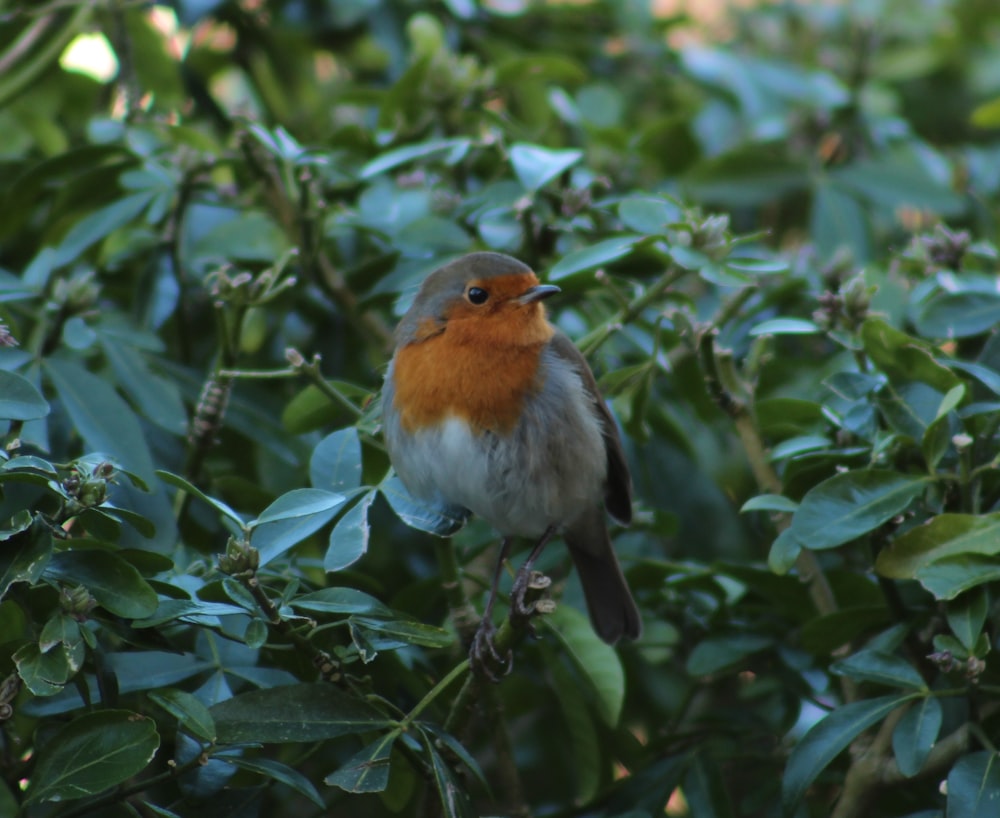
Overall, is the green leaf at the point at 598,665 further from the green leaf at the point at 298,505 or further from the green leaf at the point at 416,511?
the green leaf at the point at 298,505

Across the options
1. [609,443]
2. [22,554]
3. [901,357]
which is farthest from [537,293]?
[22,554]

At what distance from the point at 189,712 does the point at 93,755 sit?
0.15m

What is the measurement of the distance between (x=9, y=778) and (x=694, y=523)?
5.63 ft

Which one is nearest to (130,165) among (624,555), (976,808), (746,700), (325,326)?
(325,326)

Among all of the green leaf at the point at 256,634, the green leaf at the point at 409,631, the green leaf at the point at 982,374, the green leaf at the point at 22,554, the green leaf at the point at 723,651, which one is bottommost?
the green leaf at the point at 723,651

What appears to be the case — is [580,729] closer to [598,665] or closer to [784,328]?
[598,665]

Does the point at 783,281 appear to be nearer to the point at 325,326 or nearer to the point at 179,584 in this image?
the point at 325,326

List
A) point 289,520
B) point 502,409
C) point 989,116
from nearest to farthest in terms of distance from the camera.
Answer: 1. point 289,520
2. point 502,409
3. point 989,116

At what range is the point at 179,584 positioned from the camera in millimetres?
1921

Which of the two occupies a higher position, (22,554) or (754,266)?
(22,554)

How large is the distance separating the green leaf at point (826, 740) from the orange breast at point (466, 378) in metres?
0.91

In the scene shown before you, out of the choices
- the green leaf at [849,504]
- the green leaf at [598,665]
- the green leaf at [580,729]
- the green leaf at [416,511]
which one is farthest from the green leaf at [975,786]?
the green leaf at [416,511]

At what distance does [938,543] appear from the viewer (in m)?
2.02

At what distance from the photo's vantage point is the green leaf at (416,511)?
7.26ft
